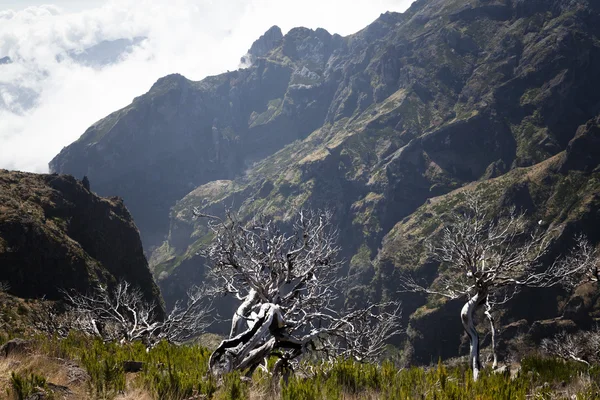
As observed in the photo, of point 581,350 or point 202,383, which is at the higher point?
point 202,383

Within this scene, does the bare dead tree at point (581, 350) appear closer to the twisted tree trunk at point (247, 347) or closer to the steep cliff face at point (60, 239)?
the twisted tree trunk at point (247, 347)

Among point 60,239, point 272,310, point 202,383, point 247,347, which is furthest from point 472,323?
point 60,239

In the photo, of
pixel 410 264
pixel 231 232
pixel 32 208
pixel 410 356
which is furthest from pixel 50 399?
pixel 410 264

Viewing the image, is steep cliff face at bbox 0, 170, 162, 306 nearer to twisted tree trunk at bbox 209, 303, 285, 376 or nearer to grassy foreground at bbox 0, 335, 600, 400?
grassy foreground at bbox 0, 335, 600, 400

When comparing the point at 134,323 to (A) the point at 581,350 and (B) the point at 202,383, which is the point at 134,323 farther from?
(A) the point at 581,350

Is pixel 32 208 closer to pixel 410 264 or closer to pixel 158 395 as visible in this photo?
pixel 158 395

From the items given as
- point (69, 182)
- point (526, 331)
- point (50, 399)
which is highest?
point (69, 182)

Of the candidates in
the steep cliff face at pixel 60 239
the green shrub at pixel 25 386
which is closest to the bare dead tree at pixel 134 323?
the green shrub at pixel 25 386

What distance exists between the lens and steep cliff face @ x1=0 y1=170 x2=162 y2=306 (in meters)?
54.2

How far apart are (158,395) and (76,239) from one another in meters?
82.7

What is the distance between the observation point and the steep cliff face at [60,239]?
5422 cm

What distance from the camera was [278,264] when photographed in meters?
11.2

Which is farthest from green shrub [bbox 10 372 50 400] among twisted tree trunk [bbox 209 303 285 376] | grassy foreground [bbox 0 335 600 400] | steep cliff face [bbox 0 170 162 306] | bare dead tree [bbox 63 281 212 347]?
steep cliff face [bbox 0 170 162 306]

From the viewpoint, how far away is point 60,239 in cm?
6550
